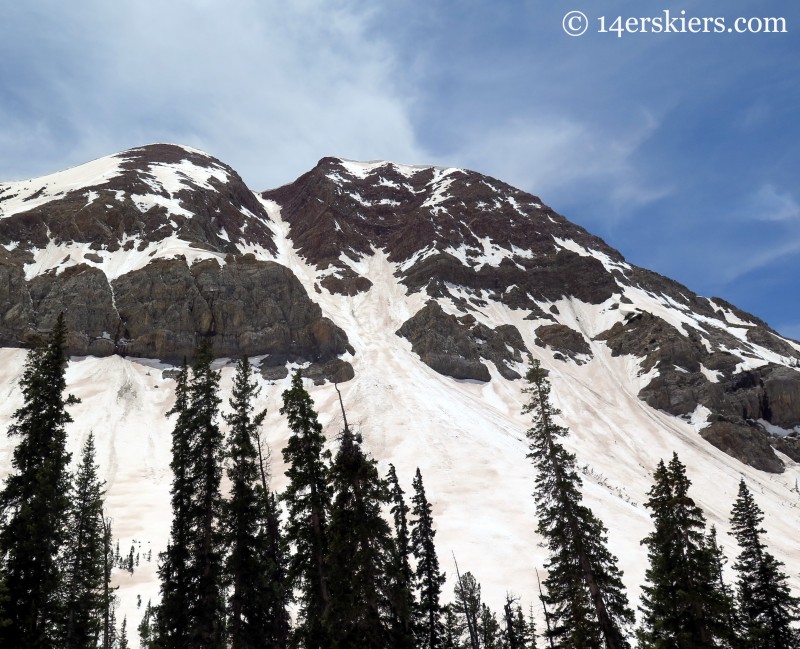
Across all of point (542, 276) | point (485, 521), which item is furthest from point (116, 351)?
point (542, 276)

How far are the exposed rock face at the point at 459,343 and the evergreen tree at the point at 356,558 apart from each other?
8662 cm

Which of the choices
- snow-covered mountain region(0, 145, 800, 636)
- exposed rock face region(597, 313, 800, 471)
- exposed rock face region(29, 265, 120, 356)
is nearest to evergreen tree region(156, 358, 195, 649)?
snow-covered mountain region(0, 145, 800, 636)

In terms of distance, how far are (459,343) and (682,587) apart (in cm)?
9054

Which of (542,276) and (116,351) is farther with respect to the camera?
(542,276)

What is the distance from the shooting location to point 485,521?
162 ft

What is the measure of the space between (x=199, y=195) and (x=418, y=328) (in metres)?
76.1

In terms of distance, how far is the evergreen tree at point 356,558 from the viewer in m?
15.2

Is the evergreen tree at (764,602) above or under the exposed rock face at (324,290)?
under

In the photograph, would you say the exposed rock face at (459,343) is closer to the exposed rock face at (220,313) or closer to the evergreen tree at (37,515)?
the exposed rock face at (220,313)

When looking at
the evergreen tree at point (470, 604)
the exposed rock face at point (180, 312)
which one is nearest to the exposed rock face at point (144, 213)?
the exposed rock face at point (180, 312)

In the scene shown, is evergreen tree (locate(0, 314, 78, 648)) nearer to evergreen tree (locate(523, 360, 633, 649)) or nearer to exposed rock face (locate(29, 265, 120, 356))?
evergreen tree (locate(523, 360, 633, 649))

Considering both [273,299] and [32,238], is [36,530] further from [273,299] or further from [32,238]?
[32,238]

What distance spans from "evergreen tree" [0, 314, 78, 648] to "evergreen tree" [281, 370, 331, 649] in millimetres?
7483

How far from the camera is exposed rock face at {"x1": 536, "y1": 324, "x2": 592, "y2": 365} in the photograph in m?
125
